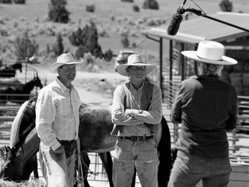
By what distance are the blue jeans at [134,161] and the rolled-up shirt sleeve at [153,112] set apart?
0.22 metres

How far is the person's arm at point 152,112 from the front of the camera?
6738mm

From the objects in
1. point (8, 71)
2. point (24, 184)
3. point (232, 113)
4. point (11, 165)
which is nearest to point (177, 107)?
point (232, 113)

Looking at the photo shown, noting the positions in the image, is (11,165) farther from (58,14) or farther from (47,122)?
(58,14)

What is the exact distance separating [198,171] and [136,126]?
5.89 ft

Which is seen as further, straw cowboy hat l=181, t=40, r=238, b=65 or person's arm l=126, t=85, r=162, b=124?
person's arm l=126, t=85, r=162, b=124

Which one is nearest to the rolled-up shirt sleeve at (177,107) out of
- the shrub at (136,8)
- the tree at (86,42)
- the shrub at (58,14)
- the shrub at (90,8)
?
the tree at (86,42)

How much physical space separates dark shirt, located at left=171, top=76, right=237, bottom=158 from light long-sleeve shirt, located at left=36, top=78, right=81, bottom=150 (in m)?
1.43

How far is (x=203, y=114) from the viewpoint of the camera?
5.19m

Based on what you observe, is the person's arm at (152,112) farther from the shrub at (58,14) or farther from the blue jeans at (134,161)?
the shrub at (58,14)

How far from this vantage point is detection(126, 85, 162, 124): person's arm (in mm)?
6738

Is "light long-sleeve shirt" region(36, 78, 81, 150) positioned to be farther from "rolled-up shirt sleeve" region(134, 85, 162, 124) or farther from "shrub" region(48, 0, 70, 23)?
"shrub" region(48, 0, 70, 23)

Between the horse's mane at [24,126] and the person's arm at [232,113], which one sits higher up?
the person's arm at [232,113]

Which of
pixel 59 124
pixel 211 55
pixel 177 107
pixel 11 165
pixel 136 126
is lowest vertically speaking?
pixel 11 165

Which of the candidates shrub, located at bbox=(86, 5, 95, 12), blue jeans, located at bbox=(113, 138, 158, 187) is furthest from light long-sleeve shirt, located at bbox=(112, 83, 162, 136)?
shrub, located at bbox=(86, 5, 95, 12)
